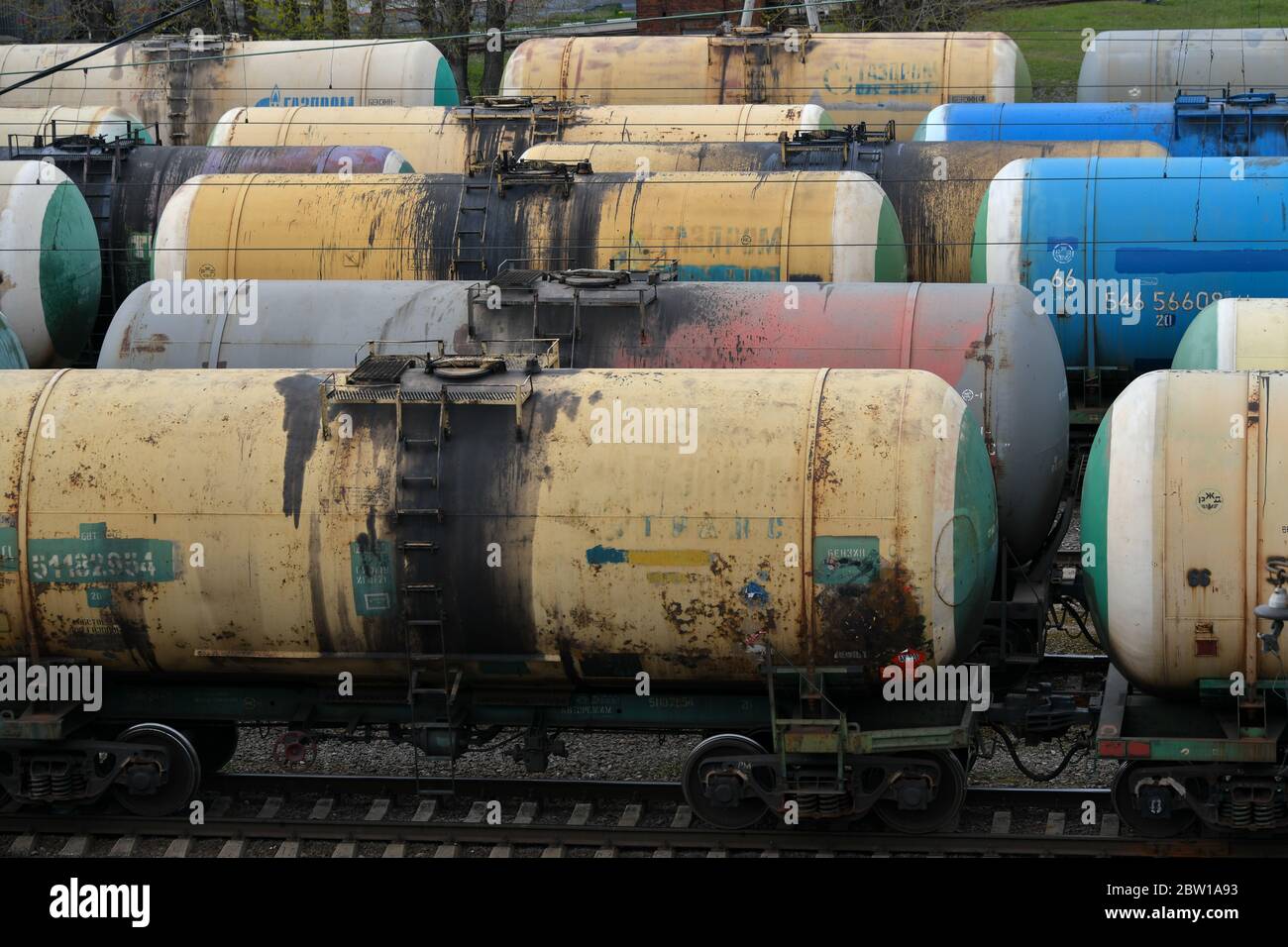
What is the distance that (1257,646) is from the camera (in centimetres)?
1105

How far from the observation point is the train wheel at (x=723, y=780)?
11.8 meters

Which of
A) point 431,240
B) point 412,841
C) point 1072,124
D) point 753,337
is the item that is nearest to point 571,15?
point 1072,124

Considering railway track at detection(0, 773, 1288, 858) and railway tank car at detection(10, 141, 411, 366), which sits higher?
railway tank car at detection(10, 141, 411, 366)

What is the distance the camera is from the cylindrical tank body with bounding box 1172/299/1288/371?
13.8 m

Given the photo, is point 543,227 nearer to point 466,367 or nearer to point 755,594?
point 466,367

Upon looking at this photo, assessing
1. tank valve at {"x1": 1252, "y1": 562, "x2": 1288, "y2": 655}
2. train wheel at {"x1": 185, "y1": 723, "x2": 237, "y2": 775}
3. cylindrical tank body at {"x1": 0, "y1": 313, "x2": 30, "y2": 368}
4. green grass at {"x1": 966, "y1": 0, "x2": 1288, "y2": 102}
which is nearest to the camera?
tank valve at {"x1": 1252, "y1": 562, "x2": 1288, "y2": 655}

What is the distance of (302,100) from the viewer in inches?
1250

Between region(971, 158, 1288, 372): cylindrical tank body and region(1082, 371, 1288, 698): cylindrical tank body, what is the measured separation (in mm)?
6869

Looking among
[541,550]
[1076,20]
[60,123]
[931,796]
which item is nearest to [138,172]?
[60,123]

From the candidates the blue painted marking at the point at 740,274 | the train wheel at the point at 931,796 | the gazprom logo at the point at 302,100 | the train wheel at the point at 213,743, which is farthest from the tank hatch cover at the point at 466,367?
the gazprom logo at the point at 302,100

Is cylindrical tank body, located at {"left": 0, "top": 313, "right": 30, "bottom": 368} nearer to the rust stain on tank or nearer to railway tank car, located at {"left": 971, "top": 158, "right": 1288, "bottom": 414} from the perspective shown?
the rust stain on tank

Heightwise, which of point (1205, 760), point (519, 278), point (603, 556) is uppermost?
point (519, 278)

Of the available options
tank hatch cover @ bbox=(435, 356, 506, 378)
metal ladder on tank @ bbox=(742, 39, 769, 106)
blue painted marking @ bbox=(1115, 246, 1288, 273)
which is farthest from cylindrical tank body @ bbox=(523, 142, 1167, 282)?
tank hatch cover @ bbox=(435, 356, 506, 378)

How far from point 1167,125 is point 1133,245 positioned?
272 inches
